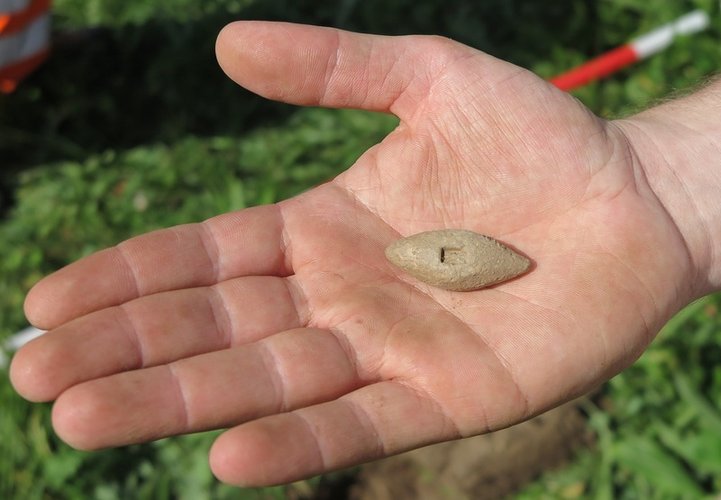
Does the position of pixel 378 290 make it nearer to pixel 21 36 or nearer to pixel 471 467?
pixel 471 467

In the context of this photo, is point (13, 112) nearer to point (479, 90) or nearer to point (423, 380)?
point (479, 90)

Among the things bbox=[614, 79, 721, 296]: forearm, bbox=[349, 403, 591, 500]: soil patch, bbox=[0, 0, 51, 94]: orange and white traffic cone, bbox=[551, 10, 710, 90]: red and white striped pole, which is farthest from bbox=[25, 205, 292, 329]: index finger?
bbox=[551, 10, 710, 90]: red and white striped pole

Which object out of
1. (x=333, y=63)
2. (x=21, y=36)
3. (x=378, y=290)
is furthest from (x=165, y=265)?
(x=21, y=36)

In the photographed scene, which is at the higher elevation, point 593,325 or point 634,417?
point 593,325

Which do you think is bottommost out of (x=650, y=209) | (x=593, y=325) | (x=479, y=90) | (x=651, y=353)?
(x=651, y=353)

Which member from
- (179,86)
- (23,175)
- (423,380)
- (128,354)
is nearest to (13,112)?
(23,175)
